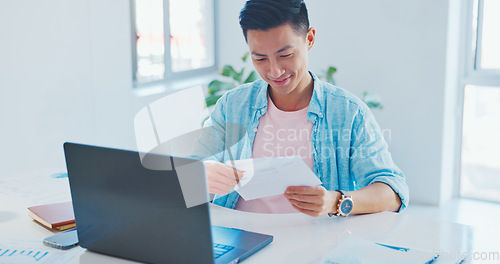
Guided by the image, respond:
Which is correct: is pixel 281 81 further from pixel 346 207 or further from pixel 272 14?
pixel 346 207

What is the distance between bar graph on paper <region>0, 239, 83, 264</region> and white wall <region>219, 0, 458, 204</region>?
8.77ft

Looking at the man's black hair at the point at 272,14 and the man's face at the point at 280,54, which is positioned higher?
the man's black hair at the point at 272,14

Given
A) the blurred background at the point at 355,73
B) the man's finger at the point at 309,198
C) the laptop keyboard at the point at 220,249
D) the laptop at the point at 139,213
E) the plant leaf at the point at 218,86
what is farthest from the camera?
the plant leaf at the point at 218,86

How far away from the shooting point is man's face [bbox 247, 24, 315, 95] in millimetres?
1643

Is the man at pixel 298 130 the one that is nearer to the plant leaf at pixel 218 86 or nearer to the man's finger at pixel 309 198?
the man's finger at pixel 309 198

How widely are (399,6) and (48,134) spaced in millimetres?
2224

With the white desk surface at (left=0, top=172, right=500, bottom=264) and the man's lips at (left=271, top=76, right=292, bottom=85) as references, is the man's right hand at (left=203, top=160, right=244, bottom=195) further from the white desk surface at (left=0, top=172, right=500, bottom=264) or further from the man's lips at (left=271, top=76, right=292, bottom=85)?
the man's lips at (left=271, top=76, right=292, bottom=85)

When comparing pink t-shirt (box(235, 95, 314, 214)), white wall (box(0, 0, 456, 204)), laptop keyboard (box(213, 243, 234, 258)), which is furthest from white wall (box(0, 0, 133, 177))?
laptop keyboard (box(213, 243, 234, 258))

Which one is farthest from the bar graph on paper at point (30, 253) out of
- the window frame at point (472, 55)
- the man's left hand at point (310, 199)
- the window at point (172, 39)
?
the window frame at point (472, 55)

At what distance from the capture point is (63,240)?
56.5 inches

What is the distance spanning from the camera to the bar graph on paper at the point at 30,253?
1334 millimetres

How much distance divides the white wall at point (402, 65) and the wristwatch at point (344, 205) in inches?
86.8

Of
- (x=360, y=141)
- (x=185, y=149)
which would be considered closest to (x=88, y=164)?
(x=360, y=141)

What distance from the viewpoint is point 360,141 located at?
66.9 inches
